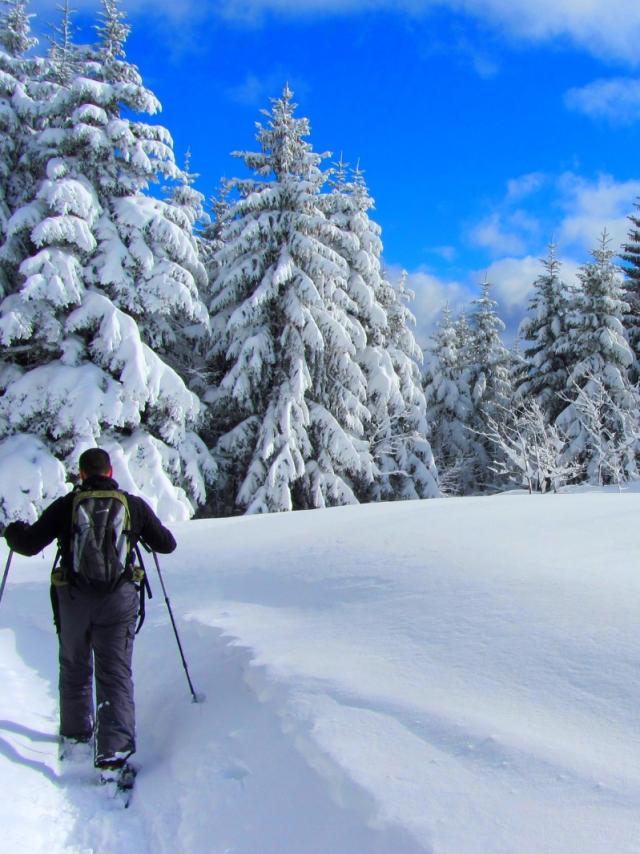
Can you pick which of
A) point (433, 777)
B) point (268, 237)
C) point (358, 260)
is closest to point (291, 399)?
point (268, 237)

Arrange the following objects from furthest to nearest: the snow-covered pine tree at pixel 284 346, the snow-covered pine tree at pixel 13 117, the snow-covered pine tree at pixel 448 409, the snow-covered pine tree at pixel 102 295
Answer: the snow-covered pine tree at pixel 448 409 < the snow-covered pine tree at pixel 284 346 < the snow-covered pine tree at pixel 13 117 < the snow-covered pine tree at pixel 102 295

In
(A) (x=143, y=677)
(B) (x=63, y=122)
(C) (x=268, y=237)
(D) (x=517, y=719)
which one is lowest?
(A) (x=143, y=677)

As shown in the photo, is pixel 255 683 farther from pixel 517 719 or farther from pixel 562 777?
pixel 562 777

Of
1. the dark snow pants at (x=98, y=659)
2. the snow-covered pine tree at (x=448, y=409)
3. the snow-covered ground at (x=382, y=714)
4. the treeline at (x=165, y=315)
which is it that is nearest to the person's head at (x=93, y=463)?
the dark snow pants at (x=98, y=659)

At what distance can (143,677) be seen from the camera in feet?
16.4

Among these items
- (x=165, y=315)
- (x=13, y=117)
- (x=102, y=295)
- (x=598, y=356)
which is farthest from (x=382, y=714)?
(x=598, y=356)

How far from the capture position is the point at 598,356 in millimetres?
24188

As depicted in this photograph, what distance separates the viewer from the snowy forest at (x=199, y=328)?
1291cm

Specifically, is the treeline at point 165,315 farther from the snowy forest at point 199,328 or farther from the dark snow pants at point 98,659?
the dark snow pants at point 98,659

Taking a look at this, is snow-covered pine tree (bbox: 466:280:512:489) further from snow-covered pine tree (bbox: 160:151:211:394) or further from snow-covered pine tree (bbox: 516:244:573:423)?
snow-covered pine tree (bbox: 160:151:211:394)

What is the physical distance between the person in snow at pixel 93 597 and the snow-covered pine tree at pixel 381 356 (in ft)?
50.5

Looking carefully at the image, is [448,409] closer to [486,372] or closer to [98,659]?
[486,372]

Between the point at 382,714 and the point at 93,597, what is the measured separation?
1.84 meters

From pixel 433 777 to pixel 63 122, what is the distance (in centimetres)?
1514
